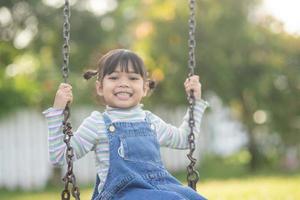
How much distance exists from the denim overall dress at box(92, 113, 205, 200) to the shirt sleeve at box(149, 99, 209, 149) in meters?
0.17

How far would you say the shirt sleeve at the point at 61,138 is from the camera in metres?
3.43

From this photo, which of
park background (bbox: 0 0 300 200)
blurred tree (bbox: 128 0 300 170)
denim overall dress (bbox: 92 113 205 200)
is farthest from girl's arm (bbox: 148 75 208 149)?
blurred tree (bbox: 128 0 300 170)

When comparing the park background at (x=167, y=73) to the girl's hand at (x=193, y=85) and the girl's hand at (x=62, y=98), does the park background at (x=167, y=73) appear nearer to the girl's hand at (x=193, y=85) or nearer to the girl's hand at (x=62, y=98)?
the girl's hand at (x=193, y=85)

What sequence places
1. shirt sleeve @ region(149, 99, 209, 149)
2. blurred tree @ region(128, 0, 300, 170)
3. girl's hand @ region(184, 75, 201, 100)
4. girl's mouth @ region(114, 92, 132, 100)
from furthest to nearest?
blurred tree @ region(128, 0, 300, 170) → girl's hand @ region(184, 75, 201, 100) → shirt sleeve @ region(149, 99, 209, 149) → girl's mouth @ region(114, 92, 132, 100)

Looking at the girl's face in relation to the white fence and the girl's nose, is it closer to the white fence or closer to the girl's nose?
the girl's nose

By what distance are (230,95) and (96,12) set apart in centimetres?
302

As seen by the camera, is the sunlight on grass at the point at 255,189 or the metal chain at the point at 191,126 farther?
the sunlight on grass at the point at 255,189

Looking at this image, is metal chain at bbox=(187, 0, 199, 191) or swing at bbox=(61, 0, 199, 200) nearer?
swing at bbox=(61, 0, 199, 200)

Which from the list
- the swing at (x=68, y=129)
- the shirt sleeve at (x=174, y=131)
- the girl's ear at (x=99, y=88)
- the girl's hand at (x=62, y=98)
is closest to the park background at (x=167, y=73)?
the shirt sleeve at (x=174, y=131)

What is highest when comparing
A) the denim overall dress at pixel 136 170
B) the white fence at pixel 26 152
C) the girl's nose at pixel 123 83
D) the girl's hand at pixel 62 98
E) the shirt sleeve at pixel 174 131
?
the white fence at pixel 26 152

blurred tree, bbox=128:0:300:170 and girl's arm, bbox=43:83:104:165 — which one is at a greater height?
blurred tree, bbox=128:0:300:170

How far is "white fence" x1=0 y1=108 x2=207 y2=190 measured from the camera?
38.7 ft

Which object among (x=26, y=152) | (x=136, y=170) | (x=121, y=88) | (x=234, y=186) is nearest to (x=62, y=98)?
(x=121, y=88)

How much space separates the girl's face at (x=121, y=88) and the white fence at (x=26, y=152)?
850cm
